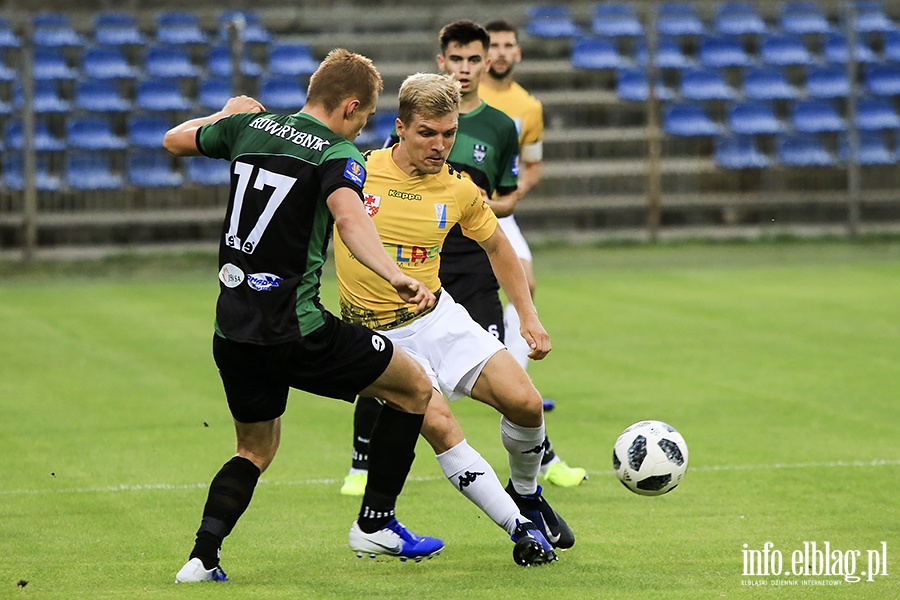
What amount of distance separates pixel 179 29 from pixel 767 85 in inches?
338

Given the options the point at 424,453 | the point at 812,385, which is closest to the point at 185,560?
the point at 424,453

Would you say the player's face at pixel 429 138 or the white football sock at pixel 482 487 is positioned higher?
the player's face at pixel 429 138

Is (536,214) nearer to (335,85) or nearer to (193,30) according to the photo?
(193,30)

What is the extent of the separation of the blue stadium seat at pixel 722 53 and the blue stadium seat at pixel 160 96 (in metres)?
7.60

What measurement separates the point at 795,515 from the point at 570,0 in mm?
17654

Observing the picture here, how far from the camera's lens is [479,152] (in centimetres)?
748

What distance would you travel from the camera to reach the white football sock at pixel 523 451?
232 inches

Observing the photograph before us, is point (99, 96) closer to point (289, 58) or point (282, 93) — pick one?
point (282, 93)

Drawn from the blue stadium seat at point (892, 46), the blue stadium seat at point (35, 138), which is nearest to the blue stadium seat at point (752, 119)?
the blue stadium seat at point (892, 46)

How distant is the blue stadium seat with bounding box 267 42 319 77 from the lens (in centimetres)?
2044

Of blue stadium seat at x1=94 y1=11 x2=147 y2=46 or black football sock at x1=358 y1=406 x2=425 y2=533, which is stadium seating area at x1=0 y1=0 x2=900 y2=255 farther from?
black football sock at x1=358 y1=406 x2=425 y2=533

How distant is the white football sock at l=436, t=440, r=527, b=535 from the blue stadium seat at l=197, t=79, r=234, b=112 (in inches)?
591

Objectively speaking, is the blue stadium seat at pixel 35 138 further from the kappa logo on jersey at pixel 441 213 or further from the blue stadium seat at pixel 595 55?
the kappa logo on jersey at pixel 441 213
